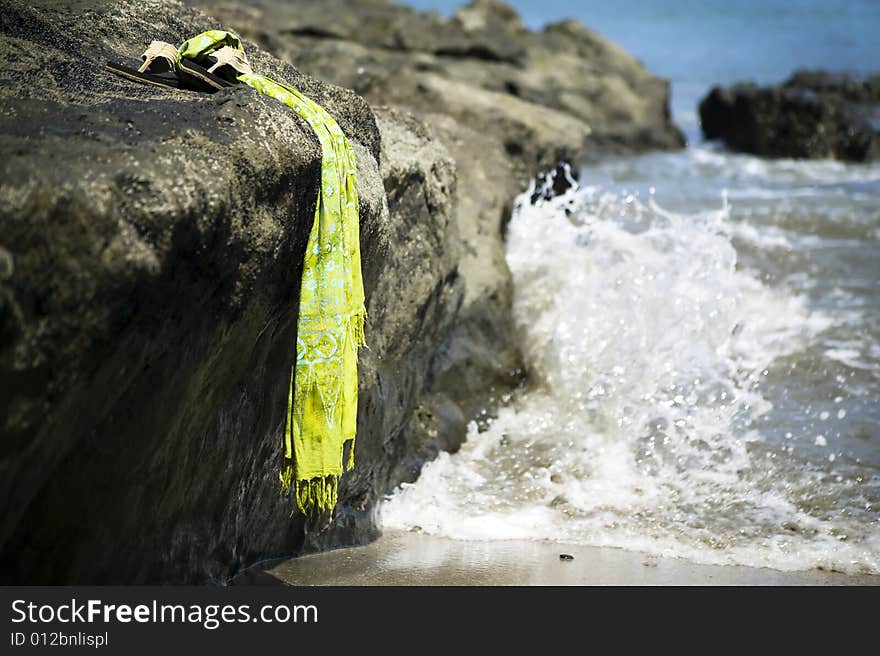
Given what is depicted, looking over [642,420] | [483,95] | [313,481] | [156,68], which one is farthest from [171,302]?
[483,95]

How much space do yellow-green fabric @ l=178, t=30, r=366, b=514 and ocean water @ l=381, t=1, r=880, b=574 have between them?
138 cm

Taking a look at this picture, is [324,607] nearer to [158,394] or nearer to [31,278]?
[158,394]

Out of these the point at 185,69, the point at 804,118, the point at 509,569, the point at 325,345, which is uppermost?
the point at 804,118

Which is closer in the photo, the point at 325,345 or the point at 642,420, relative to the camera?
the point at 325,345

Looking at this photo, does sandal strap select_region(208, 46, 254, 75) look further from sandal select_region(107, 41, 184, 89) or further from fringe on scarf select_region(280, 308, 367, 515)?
fringe on scarf select_region(280, 308, 367, 515)

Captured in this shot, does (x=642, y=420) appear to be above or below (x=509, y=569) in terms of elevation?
above

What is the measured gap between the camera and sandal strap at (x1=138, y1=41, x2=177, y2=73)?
10.9 feet

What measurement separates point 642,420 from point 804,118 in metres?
11.9

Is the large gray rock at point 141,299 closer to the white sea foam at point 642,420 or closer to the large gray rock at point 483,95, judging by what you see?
the white sea foam at point 642,420

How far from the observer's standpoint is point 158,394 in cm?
251

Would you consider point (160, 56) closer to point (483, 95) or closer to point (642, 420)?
point (642, 420)

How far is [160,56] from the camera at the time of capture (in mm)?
3334

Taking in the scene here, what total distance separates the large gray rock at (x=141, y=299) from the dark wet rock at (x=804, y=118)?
1292 centimetres

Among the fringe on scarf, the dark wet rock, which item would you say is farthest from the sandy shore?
the dark wet rock
